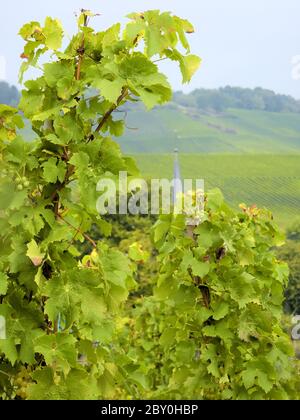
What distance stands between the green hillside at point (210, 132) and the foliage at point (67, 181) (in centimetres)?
9376

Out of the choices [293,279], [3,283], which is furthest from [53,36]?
[293,279]

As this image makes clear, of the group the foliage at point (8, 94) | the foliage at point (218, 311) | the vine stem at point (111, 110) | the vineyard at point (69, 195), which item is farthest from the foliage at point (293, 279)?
the foliage at point (8, 94)

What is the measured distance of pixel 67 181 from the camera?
3.18 m

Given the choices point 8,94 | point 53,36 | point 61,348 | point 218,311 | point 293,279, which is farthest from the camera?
point 8,94

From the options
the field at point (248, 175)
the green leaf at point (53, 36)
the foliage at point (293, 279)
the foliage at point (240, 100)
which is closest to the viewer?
the green leaf at point (53, 36)

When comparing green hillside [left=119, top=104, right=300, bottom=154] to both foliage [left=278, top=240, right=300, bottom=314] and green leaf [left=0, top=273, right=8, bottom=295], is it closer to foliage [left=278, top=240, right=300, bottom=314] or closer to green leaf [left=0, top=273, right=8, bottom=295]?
foliage [left=278, top=240, right=300, bottom=314]

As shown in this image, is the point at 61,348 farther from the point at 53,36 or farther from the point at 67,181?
the point at 53,36

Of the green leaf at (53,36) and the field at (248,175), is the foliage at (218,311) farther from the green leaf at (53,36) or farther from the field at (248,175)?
the field at (248,175)

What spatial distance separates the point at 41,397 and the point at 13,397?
0.56m

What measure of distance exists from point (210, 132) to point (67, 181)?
108 m

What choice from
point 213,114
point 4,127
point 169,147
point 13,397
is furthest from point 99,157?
point 213,114

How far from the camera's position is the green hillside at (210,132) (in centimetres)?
10062

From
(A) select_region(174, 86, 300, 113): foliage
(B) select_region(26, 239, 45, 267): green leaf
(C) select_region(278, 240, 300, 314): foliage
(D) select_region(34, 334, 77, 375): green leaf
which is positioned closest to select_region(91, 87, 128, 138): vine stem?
(B) select_region(26, 239, 45, 267): green leaf
